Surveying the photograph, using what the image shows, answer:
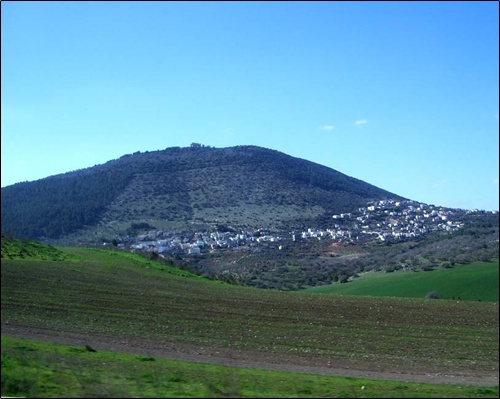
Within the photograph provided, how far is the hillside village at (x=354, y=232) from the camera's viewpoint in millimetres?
23812

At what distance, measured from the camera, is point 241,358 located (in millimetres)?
17219

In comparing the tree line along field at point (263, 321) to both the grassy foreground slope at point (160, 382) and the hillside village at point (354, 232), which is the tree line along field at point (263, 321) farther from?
the hillside village at point (354, 232)

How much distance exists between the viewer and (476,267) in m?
15.6

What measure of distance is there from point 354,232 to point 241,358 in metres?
13.2

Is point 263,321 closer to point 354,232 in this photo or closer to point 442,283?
point 354,232

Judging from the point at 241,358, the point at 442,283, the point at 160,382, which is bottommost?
the point at 241,358

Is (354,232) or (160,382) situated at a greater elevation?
(354,232)

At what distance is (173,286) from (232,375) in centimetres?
3084

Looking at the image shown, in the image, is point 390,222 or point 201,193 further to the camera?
point 201,193

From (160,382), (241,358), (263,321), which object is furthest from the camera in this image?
(263,321)

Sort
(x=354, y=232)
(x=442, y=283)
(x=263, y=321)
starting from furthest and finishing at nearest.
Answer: (x=354, y=232) → (x=263, y=321) → (x=442, y=283)

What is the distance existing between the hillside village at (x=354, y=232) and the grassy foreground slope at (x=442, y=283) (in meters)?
1.70

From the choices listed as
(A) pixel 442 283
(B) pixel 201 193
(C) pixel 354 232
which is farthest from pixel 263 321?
(B) pixel 201 193

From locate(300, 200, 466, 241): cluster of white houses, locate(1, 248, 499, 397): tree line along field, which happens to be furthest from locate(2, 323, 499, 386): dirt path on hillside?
locate(300, 200, 466, 241): cluster of white houses
